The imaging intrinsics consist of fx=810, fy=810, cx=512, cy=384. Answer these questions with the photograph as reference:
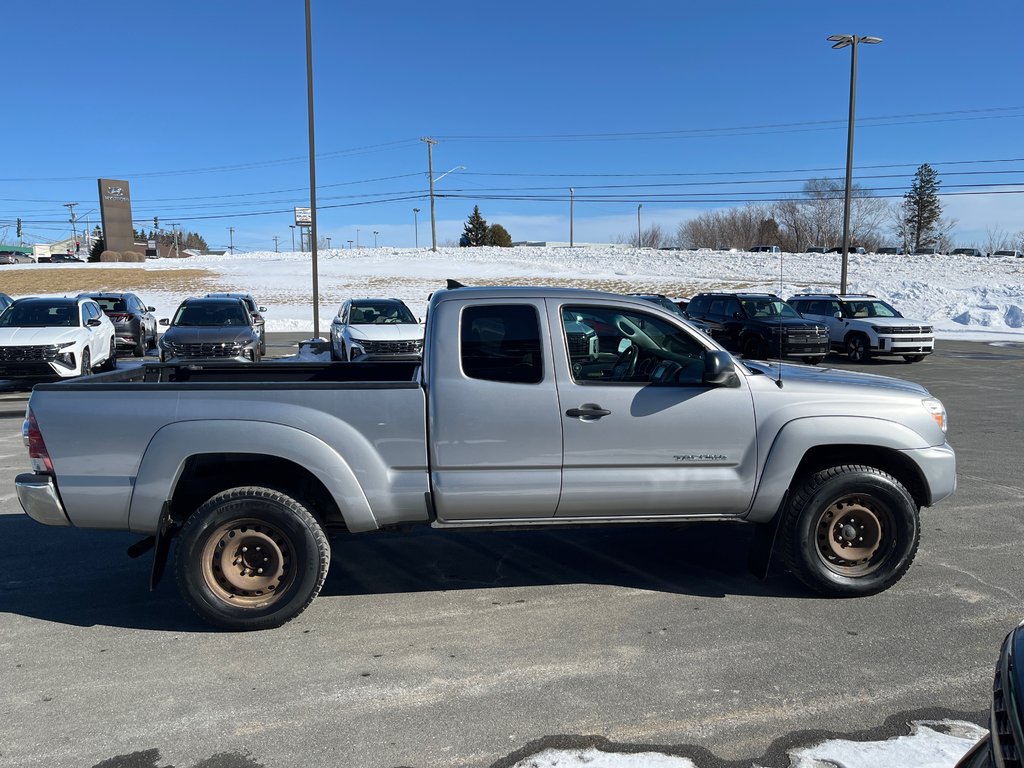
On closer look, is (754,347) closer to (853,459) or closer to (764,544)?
(853,459)

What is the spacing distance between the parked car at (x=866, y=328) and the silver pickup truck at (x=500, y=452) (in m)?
15.8

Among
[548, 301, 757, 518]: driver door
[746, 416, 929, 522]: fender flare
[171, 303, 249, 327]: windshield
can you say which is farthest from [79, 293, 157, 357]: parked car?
[746, 416, 929, 522]: fender flare

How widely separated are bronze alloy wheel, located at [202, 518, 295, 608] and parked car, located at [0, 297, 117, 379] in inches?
420

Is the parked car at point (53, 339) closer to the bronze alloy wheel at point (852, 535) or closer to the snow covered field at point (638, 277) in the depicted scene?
the bronze alloy wheel at point (852, 535)

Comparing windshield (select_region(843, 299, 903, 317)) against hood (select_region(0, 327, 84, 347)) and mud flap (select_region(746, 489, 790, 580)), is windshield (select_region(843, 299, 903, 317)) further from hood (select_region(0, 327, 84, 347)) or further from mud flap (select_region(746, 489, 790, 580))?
hood (select_region(0, 327, 84, 347))

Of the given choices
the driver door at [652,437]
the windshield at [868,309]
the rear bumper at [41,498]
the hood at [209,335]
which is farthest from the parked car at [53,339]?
the windshield at [868,309]

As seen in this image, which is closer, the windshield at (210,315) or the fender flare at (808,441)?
the fender flare at (808,441)

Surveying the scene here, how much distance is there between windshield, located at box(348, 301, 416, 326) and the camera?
17.6m

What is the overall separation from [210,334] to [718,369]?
500 inches

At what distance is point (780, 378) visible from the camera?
16.1 ft

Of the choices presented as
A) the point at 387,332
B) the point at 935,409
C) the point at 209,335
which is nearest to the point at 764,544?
the point at 935,409

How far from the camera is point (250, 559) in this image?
463 cm

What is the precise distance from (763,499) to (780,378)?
74 cm

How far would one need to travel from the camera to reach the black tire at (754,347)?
1933cm
